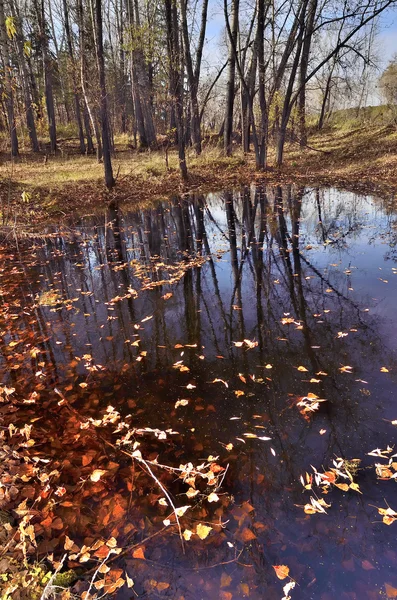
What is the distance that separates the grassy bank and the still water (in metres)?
5.80

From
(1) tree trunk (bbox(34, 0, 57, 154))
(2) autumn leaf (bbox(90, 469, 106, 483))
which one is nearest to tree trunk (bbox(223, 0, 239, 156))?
(1) tree trunk (bbox(34, 0, 57, 154))

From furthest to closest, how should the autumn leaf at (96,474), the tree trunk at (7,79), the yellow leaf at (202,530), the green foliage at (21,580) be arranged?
the tree trunk at (7,79) < the autumn leaf at (96,474) < the yellow leaf at (202,530) < the green foliage at (21,580)

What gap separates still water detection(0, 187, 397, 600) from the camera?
6.73 feet

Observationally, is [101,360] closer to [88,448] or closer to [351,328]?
[88,448]

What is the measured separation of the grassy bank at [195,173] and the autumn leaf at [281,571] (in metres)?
11.5

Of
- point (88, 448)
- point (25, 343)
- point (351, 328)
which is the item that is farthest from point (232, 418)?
point (25, 343)

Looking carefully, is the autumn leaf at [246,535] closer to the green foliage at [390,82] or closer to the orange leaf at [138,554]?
the orange leaf at [138,554]

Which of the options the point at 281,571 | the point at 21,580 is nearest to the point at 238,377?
the point at 281,571

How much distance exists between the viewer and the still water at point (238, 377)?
2053mm

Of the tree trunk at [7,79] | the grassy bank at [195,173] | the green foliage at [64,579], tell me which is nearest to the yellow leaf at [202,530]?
the green foliage at [64,579]

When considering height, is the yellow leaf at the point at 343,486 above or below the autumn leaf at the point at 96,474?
above

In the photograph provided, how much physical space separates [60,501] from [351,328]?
3.58 m

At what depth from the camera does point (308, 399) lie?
127 inches

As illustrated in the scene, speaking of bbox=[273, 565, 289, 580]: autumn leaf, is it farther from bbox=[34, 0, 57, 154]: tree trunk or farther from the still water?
bbox=[34, 0, 57, 154]: tree trunk
